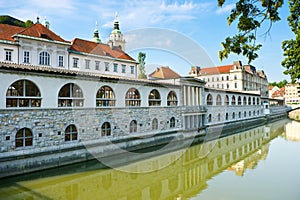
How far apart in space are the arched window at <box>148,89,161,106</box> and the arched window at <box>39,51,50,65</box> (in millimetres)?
12719

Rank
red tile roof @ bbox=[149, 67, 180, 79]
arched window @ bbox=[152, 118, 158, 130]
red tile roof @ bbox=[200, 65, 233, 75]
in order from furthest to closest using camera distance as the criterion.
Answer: red tile roof @ bbox=[200, 65, 233, 75] < red tile roof @ bbox=[149, 67, 180, 79] < arched window @ bbox=[152, 118, 158, 130]

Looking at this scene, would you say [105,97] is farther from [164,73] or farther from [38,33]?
[164,73]

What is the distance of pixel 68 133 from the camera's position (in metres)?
13.3

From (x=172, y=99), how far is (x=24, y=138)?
12.7 metres

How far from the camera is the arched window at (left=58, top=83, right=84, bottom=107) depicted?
43.4 feet

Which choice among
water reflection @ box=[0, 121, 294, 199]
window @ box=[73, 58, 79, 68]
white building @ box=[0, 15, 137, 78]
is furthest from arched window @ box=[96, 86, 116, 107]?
window @ box=[73, 58, 79, 68]

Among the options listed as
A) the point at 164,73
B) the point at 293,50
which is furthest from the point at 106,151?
the point at 164,73

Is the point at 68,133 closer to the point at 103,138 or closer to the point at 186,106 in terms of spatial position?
the point at 103,138

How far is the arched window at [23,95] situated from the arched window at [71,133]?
6.83 feet

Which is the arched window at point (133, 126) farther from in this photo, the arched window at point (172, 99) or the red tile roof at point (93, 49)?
the red tile roof at point (93, 49)

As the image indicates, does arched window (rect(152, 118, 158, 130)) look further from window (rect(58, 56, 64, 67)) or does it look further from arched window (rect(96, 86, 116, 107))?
window (rect(58, 56, 64, 67))

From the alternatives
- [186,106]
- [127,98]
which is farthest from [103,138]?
[186,106]

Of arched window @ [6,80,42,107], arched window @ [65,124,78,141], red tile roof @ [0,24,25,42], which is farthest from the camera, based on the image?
red tile roof @ [0,24,25,42]

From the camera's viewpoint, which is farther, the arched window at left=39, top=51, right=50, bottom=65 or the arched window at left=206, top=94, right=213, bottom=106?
the arched window at left=206, top=94, right=213, bottom=106
